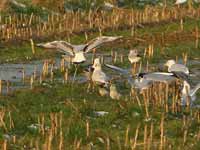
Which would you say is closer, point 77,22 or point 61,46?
point 61,46

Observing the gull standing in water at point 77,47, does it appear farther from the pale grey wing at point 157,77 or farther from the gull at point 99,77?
the pale grey wing at point 157,77

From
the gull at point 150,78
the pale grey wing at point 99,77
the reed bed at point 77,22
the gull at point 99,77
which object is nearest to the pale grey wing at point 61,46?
the gull at point 99,77

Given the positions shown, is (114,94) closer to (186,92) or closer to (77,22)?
(186,92)

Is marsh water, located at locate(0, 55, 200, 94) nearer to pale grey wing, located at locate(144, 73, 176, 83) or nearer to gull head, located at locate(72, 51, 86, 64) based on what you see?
gull head, located at locate(72, 51, 86, 64)

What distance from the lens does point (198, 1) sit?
31.9 metres

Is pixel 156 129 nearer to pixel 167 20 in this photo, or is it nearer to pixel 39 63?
pixel 39 63

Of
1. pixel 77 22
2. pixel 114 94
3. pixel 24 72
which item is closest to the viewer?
pixel 114 94

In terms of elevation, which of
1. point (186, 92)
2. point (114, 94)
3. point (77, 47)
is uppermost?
point (77, 47)

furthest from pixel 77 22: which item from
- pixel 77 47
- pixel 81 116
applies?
pixel 81 116

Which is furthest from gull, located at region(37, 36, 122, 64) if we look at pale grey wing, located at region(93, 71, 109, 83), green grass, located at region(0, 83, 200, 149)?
green grass, located at region(0, 83, 200, 149)

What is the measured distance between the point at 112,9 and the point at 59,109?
686 inches

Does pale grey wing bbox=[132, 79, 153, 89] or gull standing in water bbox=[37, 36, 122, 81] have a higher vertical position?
gull standing in water bbox=[37, 36, 122, 81]

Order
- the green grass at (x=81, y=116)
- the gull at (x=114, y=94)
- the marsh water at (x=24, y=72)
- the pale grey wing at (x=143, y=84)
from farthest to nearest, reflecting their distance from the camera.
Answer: the marsh water at (x=24, y=72)
the pale grey wing at (x=143, y=84)
the gull at (x=114, y=94)
the green grass at (x=81, y=116)

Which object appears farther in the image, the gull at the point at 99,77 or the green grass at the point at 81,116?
the gull at the point at 99,77
